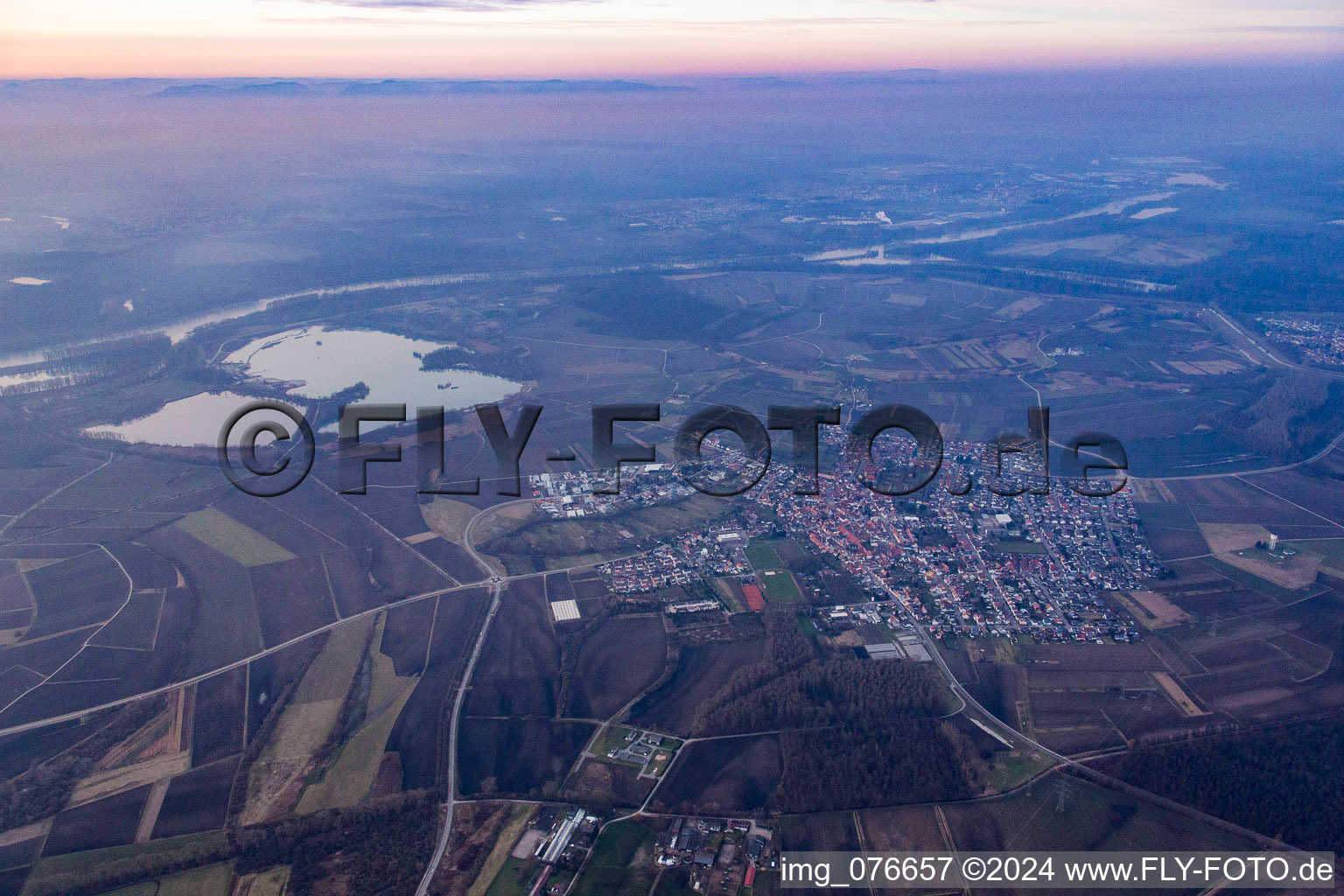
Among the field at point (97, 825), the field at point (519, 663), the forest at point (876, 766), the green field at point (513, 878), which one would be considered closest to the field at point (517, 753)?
the field at point (519, 663)

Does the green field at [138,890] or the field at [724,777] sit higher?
the field at [724,777]

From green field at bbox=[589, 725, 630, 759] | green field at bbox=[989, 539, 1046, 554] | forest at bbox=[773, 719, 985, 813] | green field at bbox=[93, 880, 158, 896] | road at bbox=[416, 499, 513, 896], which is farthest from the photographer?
green field at bbox=[989, 539, 1046, 554]

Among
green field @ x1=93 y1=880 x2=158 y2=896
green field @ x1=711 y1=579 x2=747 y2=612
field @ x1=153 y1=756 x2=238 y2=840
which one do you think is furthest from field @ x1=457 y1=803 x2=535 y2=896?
green field @ x1=711 y1=579 x2=747 y2=612

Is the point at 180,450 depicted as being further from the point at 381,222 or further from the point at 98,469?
the point at 381,222

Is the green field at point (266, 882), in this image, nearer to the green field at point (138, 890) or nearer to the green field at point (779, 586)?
the green field at point (138, 890)

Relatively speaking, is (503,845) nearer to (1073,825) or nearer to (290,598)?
(1073,825)

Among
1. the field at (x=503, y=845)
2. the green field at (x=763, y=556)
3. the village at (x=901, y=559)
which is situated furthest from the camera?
the green field at (x=763, y=556)

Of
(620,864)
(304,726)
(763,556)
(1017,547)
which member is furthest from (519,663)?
(1017,547)

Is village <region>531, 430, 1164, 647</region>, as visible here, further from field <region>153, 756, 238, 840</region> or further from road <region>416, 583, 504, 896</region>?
field <region>153, 756, 238, 840</region>

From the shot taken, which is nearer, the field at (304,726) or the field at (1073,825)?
the field at (1073,825)

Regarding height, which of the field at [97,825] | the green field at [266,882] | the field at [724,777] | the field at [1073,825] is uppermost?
the field at [97,825]
